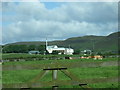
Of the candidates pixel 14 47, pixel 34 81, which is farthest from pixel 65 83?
pixel 14 47

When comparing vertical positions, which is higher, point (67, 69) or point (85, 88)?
point (67, 69)

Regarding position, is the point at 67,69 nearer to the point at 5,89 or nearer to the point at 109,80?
the point at 109,80

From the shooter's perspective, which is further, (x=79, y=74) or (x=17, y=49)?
(x=17, y=49)

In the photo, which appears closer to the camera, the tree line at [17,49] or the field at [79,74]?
the field at [79,74]

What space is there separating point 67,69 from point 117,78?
1488 mm

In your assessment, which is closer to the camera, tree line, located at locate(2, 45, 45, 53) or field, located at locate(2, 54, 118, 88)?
field, located at locate(2, 54, 118, 88)

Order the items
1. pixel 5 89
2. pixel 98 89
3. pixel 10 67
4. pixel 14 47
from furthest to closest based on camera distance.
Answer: pixel 14 47, pixel 98 89, pixel 5 89, pixel 10 67

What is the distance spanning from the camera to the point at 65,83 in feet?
26.7

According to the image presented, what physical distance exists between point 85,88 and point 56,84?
87 cm

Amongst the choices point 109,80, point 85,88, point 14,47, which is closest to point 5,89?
point 85,88

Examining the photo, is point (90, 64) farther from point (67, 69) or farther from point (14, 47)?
point (14, 47)

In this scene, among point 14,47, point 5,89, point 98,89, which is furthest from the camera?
point 14,47

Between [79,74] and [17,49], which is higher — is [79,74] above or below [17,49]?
below

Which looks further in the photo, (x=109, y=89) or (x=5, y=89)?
(x=109, y=89)
